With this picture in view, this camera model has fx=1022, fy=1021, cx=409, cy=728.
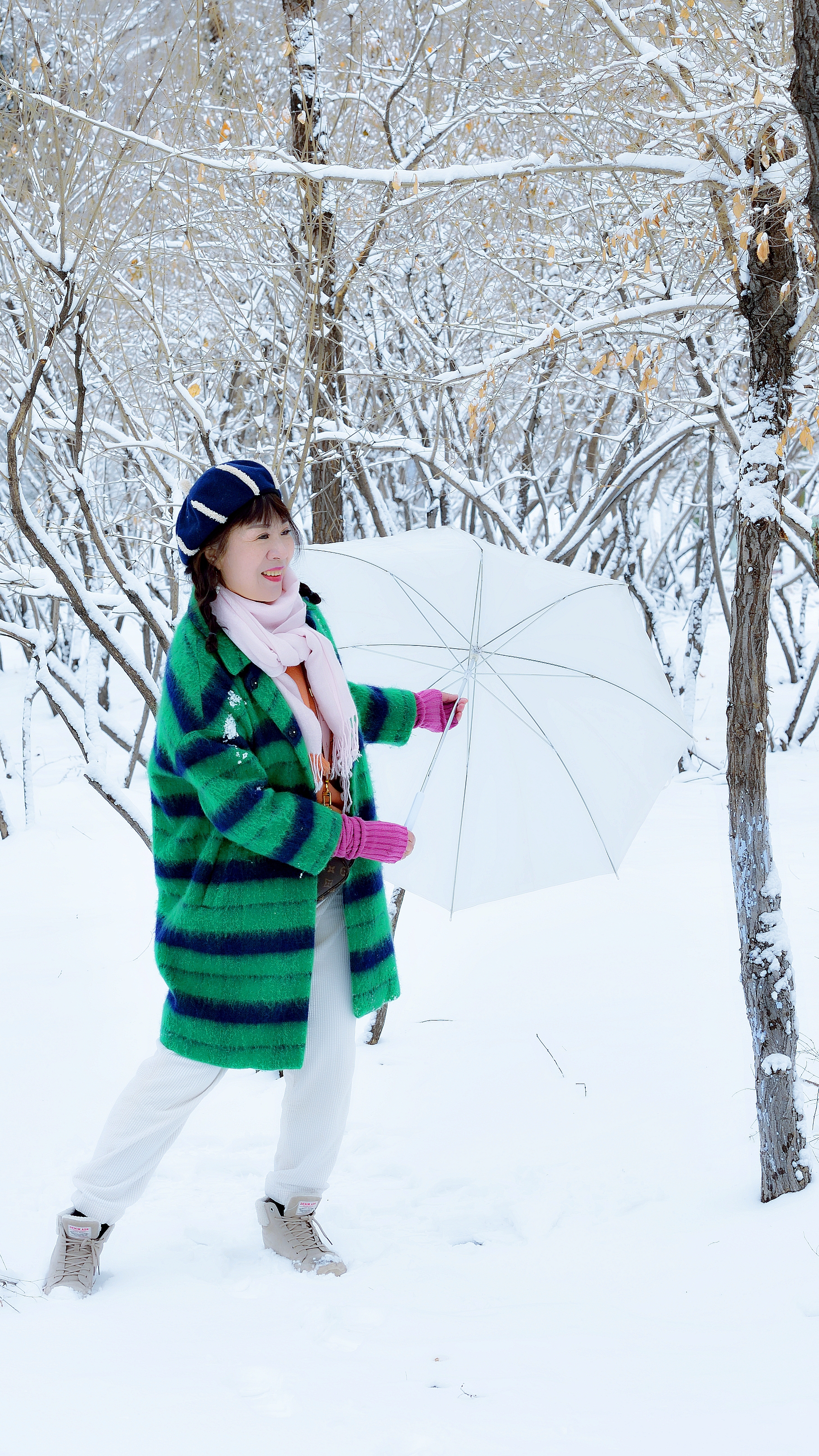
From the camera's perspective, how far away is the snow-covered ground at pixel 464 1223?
1699 millimetres

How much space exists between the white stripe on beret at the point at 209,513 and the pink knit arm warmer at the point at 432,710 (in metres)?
0.63

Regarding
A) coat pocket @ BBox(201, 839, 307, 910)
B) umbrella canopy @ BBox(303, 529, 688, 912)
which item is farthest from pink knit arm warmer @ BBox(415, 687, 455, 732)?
coat pocket @ BBox(201, 839, 307, 910)

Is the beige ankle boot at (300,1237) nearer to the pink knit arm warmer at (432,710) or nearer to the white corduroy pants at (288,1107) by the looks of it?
the white corduroy pants at (288,1107)

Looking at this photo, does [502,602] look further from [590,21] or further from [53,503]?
[53,503]

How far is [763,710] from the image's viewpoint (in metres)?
2.46

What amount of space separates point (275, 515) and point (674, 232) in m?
3.51

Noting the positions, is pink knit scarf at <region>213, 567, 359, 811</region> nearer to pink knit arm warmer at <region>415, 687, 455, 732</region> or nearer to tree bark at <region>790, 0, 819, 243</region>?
pink knit arm warmer at <region>415, 687, 455, 732</region>

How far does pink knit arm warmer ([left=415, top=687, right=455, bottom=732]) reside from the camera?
243 cm

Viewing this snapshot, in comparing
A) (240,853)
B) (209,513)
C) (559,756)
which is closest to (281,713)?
(240,853)

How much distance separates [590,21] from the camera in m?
4.60

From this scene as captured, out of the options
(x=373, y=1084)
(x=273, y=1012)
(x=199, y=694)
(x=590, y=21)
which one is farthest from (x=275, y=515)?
(x=590, y=21)

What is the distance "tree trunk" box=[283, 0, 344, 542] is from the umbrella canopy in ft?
4.37

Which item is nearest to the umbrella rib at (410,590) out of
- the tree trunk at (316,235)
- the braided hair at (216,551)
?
the braided hair at (216,551)

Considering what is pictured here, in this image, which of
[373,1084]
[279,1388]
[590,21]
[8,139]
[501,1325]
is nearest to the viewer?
[279,1388]
